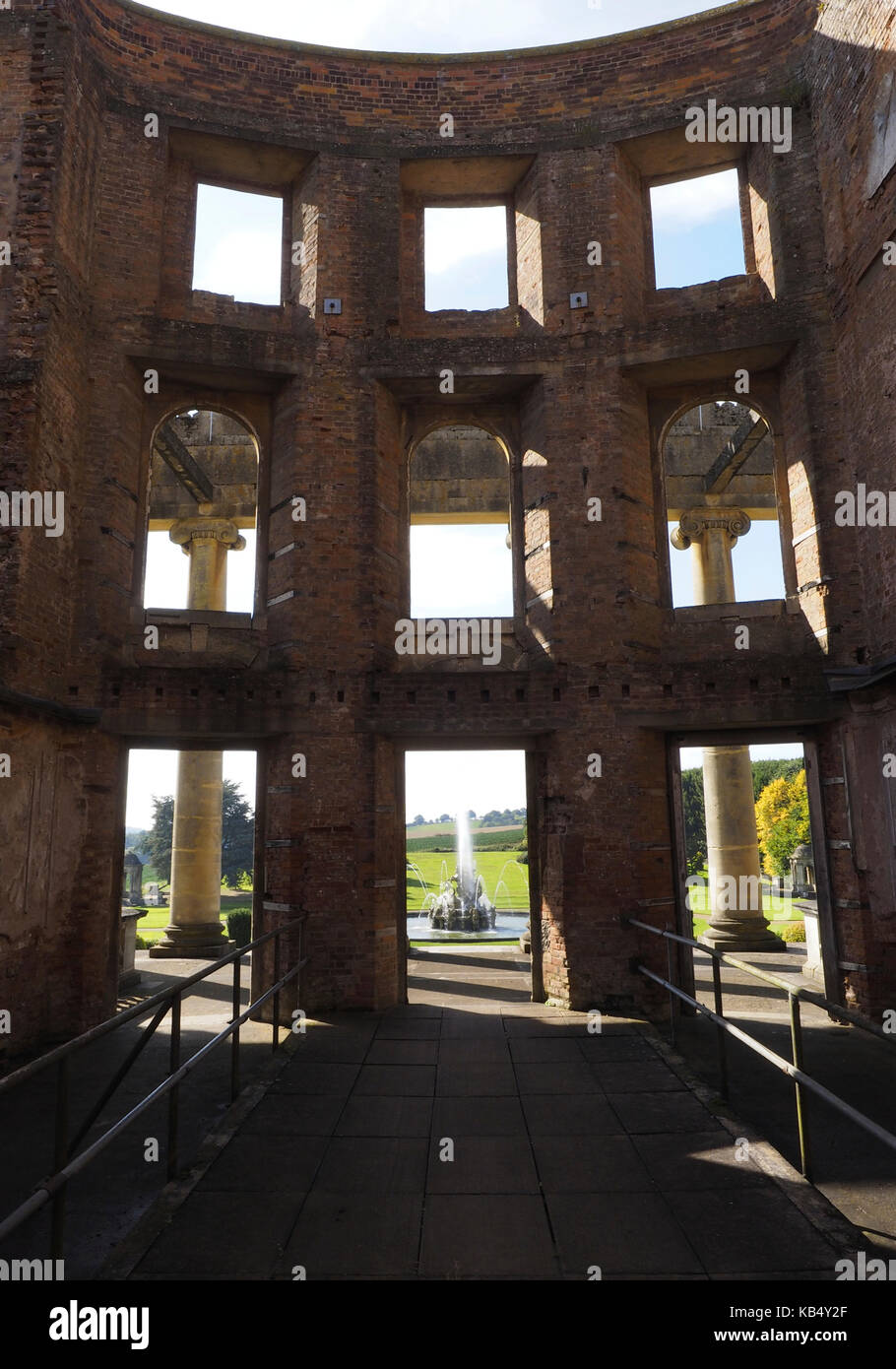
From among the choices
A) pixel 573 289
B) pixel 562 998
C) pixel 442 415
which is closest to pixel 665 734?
pixel 562 998

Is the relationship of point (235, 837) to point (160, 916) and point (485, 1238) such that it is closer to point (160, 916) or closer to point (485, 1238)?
point (160, 916)

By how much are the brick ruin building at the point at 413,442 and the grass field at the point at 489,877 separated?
18.3m

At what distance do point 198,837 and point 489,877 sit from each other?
27.4 m

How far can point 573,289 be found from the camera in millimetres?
10227

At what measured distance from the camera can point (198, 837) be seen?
13195 mm

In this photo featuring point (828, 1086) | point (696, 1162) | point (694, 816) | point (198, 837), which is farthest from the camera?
point (694, 816)

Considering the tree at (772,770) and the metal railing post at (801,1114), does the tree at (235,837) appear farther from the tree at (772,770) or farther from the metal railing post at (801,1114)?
the metal railing post at (801,1114)

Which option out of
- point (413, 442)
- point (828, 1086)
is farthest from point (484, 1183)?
point (413, 442)

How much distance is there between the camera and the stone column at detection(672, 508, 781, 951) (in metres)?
13.1

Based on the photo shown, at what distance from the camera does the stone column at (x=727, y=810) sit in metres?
13.1

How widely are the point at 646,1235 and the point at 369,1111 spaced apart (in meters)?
2.40

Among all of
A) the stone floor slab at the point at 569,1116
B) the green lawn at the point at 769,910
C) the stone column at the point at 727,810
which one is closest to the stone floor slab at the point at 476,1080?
the stone floor slab at the point at 569,1116

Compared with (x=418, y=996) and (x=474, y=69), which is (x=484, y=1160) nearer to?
(x=418, y=996)

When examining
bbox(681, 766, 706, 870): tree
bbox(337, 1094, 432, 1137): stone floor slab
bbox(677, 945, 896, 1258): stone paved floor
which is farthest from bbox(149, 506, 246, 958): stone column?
bbox(681, 766, 706, 870): tree
